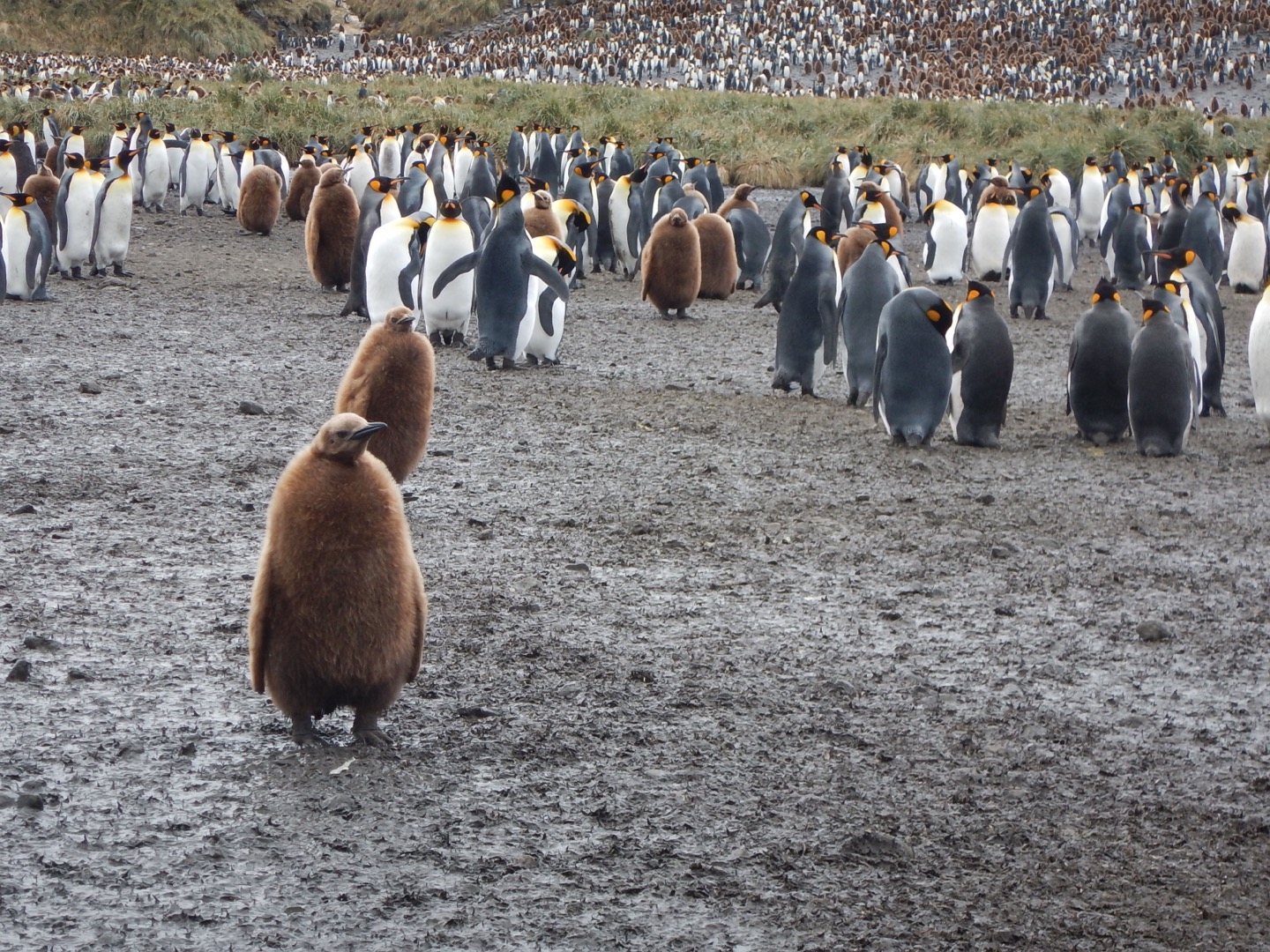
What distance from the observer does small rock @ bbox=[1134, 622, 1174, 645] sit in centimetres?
440

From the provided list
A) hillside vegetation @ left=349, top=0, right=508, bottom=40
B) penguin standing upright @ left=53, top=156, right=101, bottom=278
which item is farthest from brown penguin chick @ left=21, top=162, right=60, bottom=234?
hillside vegetation @ left=349, top=0, right=508, bottom=40

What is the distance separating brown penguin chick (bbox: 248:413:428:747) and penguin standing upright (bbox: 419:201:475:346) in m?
6.02

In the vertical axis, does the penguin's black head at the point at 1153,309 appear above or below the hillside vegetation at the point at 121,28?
below

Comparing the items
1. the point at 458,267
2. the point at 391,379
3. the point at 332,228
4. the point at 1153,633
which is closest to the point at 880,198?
the point at 332,228

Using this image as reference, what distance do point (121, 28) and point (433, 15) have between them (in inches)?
642

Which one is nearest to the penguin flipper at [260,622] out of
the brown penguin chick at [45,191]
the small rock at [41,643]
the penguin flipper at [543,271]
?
the small rock at [41,643]

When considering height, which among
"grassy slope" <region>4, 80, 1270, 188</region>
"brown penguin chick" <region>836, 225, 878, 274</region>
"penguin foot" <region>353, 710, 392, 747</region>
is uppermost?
"grassy slope" <region>4, 80, 1270, 188</region>

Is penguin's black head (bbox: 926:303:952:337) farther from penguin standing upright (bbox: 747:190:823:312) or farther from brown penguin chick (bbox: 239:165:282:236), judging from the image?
brown penguin chick (bbox: 239:165:282:236)

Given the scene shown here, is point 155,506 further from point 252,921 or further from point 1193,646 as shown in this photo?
point 1193,646

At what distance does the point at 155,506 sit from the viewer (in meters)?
5.46

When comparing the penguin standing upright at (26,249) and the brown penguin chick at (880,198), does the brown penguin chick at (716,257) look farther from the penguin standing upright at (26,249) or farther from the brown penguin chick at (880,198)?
the penguin standing upright at (26,249)

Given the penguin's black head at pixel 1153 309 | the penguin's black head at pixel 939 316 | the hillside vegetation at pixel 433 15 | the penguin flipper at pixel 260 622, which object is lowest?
the penguin flipper at pixel 260 622

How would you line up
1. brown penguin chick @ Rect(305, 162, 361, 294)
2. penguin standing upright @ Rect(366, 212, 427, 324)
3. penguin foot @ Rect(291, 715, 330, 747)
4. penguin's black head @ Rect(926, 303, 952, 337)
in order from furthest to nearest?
brown penguin chick @ Rect(305, 162, 361, 294) < penguin standing upright @ Rect(366, 212, 427, 324) < penguin's black head @ Rect(926, 303, 952, 337) < penguin foot @ Rect(291, 715, 330, 747)

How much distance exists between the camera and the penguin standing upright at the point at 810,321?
8.25m
